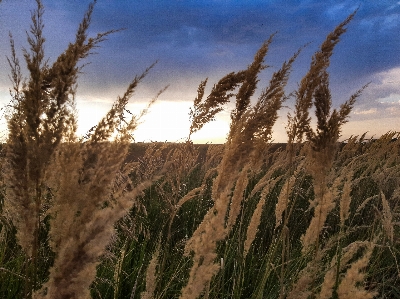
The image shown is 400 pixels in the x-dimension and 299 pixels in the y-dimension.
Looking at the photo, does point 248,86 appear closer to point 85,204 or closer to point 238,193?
point 238,193

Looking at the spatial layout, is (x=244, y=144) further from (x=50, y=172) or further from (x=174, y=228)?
(x=174, y=228)

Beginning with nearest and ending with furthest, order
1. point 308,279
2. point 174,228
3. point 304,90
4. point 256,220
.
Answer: point 308,279 → point 304,90 → point 256,220 → point 174,228

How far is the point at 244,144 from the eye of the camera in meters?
1.81

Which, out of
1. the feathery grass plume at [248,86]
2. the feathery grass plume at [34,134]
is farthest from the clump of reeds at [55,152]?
the feathery grass plume at [248,86]

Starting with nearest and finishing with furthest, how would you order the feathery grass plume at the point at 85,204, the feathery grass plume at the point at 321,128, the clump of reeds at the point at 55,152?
1. the feathery grass plume at the point at 85,204
2. the clump of reeds at the point at 55,152
3. the feathery grass plume at the point at 321,128

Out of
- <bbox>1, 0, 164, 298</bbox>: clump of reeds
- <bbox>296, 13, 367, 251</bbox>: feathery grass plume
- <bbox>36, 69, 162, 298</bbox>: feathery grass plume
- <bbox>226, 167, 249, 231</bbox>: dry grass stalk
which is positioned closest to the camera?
<bbox>36, 69, 162, 298</bbox>: feathery grass plume

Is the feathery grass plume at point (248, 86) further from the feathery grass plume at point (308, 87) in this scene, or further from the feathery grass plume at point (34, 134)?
the feathery grass plume at point (34, 134)

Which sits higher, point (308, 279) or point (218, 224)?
point (218, 224)

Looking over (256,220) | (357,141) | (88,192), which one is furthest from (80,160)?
(357,141)

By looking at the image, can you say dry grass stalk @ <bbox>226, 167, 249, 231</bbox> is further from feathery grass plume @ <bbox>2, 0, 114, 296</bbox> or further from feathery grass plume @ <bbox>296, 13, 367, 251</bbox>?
feathery grass plume @ <bbox>2, 0, 114, 296</bbox>

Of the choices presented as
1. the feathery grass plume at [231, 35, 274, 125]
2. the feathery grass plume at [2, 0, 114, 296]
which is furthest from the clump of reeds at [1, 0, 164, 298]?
the feathery grass plume at [231, 35, 274, 125]

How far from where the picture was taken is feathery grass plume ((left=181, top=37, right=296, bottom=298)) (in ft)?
4.27

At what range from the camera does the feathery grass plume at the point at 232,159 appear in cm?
130

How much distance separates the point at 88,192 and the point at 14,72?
0.74 meters
